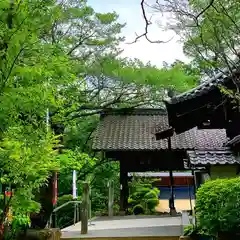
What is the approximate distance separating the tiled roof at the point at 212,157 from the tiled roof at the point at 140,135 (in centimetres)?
653

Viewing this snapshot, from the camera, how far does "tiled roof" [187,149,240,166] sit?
793 cm

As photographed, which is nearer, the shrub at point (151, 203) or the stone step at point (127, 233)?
the stone step at point (127, 233)

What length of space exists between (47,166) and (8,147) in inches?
49.0

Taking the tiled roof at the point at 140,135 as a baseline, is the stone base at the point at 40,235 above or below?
below

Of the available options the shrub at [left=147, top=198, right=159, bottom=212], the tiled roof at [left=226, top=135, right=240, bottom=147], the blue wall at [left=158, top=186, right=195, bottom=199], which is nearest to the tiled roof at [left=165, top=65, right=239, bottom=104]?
the tiled roof at [left=226, top=135, right=240, bottom=147]

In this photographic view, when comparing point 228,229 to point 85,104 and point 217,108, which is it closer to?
point 217,108

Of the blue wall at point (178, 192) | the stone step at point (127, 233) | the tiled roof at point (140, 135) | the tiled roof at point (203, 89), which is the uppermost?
the tiled roof at point (140, 135)

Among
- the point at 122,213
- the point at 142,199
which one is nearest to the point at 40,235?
the point at 122,213

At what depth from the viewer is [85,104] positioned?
16.2 metres

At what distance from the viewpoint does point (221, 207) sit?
5660 millimetres

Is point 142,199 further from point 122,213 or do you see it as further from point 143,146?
point 143,146

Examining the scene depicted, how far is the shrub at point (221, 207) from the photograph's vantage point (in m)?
5.51

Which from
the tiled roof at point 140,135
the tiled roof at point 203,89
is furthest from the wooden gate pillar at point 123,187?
the tiled roof at point 203,89

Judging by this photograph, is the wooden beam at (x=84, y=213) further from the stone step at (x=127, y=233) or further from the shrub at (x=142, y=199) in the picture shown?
the shrub at (x=142, y=199)
